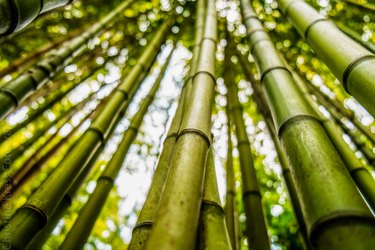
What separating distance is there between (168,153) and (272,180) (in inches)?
118

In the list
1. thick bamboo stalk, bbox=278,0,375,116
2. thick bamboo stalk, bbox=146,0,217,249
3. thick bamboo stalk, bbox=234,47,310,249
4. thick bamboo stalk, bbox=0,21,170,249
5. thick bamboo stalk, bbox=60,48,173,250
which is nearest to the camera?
thick bamboo stalk, bbox=146,0,217,249

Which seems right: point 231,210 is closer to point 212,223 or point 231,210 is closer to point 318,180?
point 212,223

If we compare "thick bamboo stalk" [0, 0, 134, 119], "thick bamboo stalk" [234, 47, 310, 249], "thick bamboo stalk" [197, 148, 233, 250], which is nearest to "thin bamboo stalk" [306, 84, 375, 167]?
"thick bamboo stalk" [234, 47, 310, 249]

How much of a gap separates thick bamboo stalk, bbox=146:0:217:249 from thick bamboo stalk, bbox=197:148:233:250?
15 centimetres

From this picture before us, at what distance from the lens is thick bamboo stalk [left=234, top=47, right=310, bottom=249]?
2.26m

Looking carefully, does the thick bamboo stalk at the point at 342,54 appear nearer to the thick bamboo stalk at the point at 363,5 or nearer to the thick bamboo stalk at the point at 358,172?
the thick bamboo stalk at the point at 358,172

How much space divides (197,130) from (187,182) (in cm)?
34

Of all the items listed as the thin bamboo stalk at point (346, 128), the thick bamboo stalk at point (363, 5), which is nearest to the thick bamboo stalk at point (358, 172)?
the thin bamboo stalk at point (346, 128)

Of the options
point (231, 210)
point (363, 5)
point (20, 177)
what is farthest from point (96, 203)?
point (363, 5)

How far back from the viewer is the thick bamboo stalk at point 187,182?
0.88m

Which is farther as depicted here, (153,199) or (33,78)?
(33,78)

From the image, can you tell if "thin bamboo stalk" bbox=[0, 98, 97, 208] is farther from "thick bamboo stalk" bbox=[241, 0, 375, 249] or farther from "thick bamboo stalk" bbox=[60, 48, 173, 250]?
"thick bamboo stalk" bbox=[241, 0, 375, 249]

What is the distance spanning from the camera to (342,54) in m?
1.45

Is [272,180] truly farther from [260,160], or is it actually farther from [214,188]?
[214,188]
